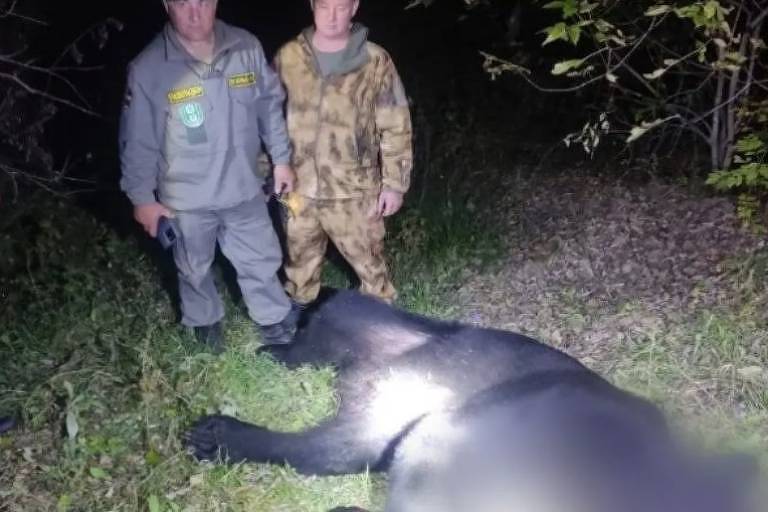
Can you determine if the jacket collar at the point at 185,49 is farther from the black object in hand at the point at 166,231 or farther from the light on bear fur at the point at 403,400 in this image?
the light on bear fur at the point at 403,400

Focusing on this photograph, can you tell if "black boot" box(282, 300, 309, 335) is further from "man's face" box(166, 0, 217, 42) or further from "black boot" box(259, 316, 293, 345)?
"man's face" box(166, 0, 217, 42)

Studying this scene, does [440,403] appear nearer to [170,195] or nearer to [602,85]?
[170,195]

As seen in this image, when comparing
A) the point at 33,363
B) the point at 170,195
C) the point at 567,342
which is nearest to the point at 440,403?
the point at 567,342

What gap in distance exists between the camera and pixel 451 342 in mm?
3920

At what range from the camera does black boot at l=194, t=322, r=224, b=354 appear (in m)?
3.92

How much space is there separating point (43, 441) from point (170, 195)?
1177 mm

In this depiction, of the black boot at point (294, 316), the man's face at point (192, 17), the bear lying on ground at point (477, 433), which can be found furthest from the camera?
the black boot at point (294, 316)

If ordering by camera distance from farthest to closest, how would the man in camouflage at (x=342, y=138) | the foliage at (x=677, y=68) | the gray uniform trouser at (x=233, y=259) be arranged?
the foliage at (x=677, y=68) → the gray uniform trouser at (x=233, y=259) → the man in camouflage at (x=342, y=138)

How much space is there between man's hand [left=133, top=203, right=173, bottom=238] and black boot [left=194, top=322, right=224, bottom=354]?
2.04ft

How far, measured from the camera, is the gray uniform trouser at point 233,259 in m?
3.64

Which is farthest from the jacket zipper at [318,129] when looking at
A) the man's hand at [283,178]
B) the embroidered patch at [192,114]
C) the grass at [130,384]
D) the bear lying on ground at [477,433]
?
the grass at [130,384]

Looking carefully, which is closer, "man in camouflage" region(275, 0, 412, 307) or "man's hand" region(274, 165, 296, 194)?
"man in camouflage" region(275, 0, 412, 307)

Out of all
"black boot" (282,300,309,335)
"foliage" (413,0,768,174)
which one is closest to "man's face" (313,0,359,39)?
"foliage" (413,0,768,174)

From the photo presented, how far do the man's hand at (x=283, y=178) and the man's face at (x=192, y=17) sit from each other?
2.25 ft
